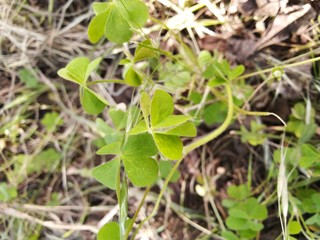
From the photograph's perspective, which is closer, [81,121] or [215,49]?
[215,49]

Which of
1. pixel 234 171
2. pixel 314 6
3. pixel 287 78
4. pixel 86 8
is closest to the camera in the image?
pixel 314 6

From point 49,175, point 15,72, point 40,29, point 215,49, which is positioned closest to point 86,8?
point 40,29

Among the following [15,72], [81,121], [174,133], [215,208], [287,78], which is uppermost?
[15,72]

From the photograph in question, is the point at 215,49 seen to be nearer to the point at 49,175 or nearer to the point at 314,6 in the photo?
the point at 314,6

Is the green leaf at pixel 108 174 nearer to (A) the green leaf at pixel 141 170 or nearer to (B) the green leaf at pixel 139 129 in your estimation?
(A) the green leaf at pixel 141 170

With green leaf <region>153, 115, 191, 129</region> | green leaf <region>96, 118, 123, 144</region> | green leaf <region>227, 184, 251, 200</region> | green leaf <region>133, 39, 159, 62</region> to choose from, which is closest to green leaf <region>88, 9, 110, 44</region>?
green leaf <region>133, 39, 159, 62</region>

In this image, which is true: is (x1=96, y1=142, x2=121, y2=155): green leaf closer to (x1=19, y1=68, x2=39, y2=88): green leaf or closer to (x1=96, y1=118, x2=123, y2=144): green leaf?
(x1=96, y1=118, x2=123, y2=144): green leaf

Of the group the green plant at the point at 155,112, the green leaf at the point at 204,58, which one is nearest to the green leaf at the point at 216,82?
the green plant at the point at 155,112
